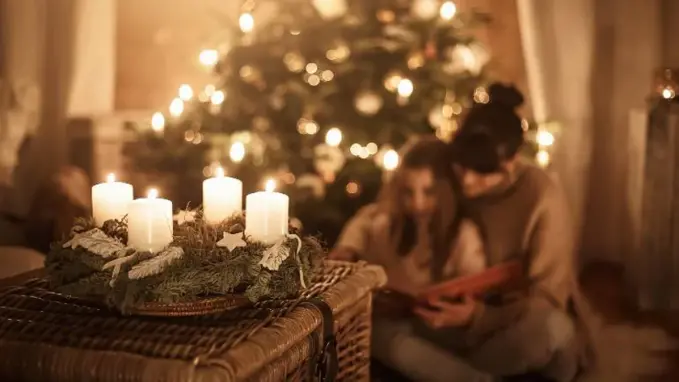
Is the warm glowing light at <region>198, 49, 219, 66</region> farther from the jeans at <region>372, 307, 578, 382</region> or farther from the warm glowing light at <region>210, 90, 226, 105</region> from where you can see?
the jeans at <region>372, 307, 578, 382</region>

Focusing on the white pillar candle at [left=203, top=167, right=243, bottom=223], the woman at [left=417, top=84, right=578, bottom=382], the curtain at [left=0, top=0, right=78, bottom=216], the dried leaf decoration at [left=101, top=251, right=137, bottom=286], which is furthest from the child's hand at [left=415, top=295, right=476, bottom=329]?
the curtain at [left=0, top=0, right=78, bottom=216]

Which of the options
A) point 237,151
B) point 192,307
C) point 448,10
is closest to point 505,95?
point 448,10

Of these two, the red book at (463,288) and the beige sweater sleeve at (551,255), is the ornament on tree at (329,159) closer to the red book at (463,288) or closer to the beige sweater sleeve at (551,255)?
the red book at (463,288)

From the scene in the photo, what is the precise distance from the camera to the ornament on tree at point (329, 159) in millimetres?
2184

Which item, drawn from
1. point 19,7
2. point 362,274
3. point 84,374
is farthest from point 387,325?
point 19,7

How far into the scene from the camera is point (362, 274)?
60.1 inches

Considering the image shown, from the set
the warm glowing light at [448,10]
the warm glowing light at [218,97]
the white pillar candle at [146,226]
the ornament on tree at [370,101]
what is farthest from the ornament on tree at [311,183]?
the white pillar candle at [146,226]

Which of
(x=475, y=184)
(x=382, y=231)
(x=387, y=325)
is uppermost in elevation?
(x=475, y=184)

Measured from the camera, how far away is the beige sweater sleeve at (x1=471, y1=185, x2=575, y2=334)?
6.34 feet

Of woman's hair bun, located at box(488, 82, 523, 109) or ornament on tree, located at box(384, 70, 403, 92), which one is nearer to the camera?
woman's hair bun, located at box(488, 82, 523, 109)

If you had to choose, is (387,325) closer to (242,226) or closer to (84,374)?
(242,226)

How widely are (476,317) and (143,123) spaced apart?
1.20m

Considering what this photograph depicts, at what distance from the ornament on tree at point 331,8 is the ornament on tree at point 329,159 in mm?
375

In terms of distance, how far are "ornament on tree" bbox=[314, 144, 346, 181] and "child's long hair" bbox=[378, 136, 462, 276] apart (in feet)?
0.51
